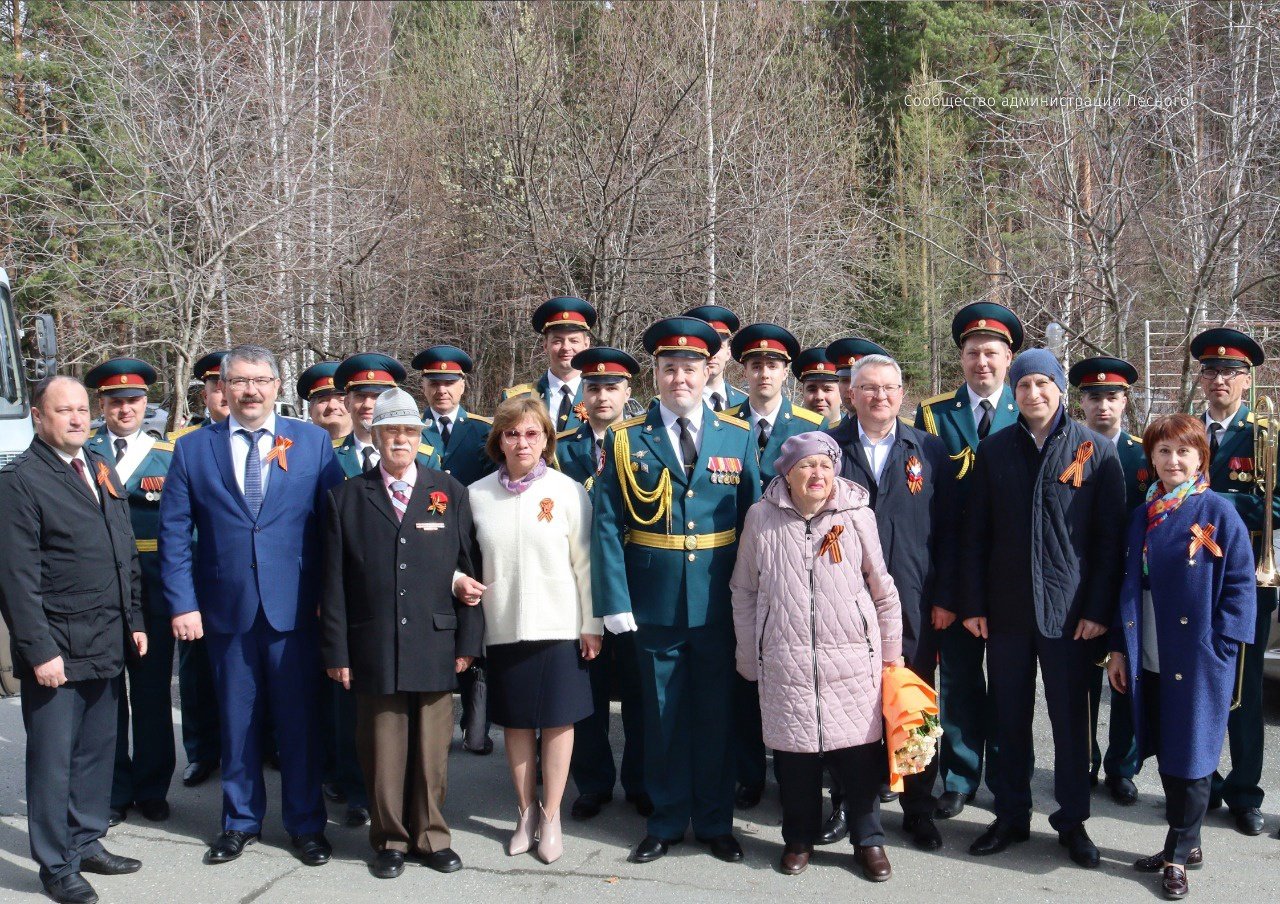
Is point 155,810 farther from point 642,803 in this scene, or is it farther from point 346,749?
point 642,803

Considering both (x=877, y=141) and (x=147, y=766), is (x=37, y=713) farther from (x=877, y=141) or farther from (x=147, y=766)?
(x=877, y=141)

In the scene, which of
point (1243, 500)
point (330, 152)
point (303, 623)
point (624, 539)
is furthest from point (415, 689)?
point (330, 152)

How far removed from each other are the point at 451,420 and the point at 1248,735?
14.0 feet

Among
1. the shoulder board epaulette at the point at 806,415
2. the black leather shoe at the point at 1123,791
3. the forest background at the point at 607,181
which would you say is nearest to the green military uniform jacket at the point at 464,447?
the shoulder board epaulette at the point at 806,415

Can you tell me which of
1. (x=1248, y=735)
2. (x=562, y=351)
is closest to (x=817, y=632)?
(x=1248, y=735)

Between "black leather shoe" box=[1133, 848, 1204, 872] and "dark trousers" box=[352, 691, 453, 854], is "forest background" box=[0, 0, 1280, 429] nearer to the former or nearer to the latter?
"black leather shoe" box=[1133, 848, 1204, 872]

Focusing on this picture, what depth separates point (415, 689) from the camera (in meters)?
4.49

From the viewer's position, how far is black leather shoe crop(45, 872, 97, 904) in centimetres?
427

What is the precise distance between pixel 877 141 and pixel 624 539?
2245cm

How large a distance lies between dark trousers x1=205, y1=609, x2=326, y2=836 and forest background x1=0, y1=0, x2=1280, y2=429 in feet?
26.2

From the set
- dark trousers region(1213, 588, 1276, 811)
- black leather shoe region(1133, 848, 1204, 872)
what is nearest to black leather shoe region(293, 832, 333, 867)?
black leather shoe region(1133, 848, 1204, 872)

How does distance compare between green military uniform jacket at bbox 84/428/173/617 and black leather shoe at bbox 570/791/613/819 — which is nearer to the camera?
black leather shoe at bbox 570/791/613/819

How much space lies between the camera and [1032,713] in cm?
463

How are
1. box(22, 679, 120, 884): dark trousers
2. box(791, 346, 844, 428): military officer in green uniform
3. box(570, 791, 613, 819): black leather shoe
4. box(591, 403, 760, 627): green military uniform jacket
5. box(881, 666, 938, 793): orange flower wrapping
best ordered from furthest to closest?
1. box(791, 346, 844, 428): military officer in green uniform
2. box(570, 791, 613, 819): black leather shoe
3. box(591, 403, 760, 627): green military uniform jacket
4. box(22, 679, 120, 884): dark trousers
5. box(881, 666, 938, 793): orange flower wrapping
